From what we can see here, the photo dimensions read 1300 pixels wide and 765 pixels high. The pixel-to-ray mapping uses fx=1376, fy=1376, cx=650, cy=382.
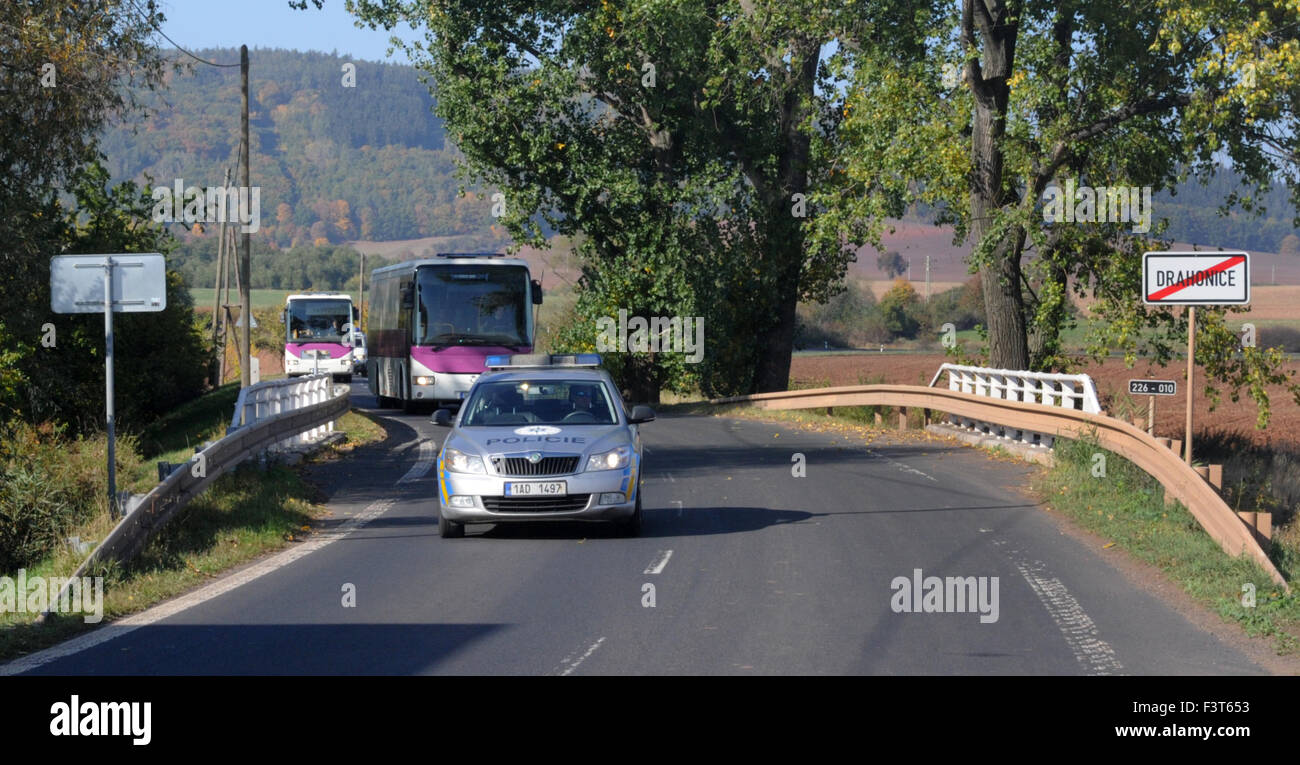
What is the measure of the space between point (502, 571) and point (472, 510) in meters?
1.60

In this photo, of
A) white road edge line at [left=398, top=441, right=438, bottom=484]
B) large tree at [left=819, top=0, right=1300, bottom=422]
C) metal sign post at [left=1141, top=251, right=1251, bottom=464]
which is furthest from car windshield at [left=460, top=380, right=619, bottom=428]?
large tree at [left=819, top=0, right=1300, bottom=422]

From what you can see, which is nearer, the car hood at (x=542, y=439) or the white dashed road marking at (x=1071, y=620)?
the white dashed road marking at (x=1071, y=620)

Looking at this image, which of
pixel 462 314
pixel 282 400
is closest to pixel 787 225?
pixel 462 314

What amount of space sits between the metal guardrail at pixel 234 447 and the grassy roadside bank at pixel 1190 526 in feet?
26.9

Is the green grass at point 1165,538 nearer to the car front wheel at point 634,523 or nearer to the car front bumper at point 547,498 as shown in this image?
the car front wheel at point 634,523

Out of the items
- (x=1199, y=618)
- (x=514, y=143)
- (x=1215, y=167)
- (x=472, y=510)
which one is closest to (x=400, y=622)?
(x=472, y=510)

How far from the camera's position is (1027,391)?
21.8m

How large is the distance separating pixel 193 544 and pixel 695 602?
5096mm

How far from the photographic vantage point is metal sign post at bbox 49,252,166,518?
1251 centimetres

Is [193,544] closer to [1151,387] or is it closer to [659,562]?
[659,562]

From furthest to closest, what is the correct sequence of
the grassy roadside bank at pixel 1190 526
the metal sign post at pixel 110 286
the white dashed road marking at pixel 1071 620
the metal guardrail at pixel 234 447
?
1. the metal sign post at pixel 110 286
2. the metal guardrail at pixel 234 447
3. the grassy roadside bank at pixel 1190 526
4. the white dashed road marking at pixel 1071 620

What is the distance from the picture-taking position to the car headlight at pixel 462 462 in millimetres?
12742

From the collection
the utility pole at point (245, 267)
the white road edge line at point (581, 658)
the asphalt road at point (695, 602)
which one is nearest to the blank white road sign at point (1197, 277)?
the asphalt road at point (695, 602)

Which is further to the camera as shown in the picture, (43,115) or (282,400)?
(282,400)
